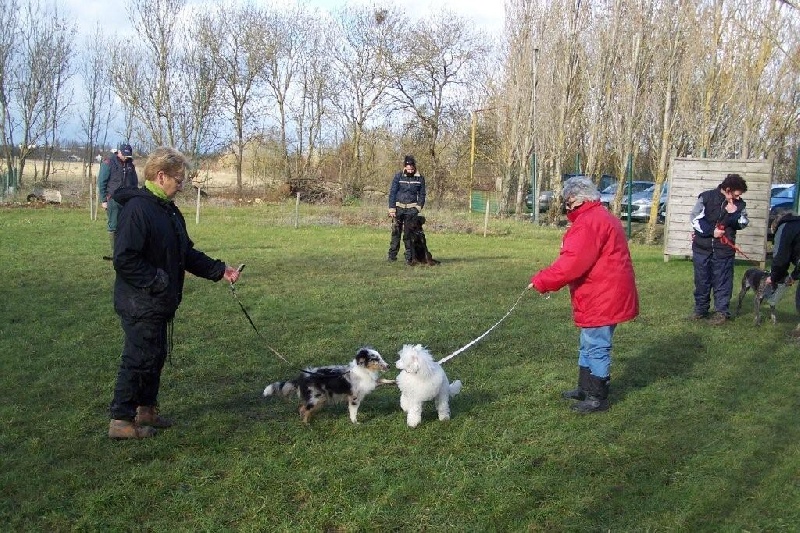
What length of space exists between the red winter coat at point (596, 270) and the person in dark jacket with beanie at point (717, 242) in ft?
12.9

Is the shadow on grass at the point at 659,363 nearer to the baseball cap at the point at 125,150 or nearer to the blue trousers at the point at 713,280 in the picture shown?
the blue trousers at the point at 713,280

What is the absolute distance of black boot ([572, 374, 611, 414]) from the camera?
223 inches

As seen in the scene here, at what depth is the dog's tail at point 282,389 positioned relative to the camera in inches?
214

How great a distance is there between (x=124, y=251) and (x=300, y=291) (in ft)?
20.3

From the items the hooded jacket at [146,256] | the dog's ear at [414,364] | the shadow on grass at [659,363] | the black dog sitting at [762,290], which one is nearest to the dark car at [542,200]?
the black dog sitting at [762,290]

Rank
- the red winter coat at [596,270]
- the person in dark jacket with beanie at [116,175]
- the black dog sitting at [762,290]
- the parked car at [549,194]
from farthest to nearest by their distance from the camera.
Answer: the parked car at [549,194] → the person in dark jacket with beanie at [116,175] → the black dog sitting at [762,290] → the red winter coat at [596,270]

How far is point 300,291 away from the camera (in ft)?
34.9

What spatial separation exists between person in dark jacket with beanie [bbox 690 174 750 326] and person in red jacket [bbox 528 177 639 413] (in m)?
3.92

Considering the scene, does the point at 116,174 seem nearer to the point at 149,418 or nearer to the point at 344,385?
the point at 149,418

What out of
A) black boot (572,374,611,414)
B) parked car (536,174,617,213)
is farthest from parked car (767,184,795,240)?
black boot (572,374,611,414)

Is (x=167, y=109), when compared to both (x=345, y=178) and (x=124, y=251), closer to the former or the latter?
(x=345, y=178)

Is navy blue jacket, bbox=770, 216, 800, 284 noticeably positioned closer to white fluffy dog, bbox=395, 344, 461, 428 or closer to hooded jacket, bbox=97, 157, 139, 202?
white fluffy dog, bbox=395, 344, 461, 428

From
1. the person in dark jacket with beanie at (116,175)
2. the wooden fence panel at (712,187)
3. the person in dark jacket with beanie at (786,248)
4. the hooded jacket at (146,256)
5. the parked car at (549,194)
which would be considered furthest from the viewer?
the parked car at (549,194)

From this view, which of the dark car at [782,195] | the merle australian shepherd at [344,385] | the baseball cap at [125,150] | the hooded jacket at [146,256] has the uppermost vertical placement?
the dark car at [782,195]
